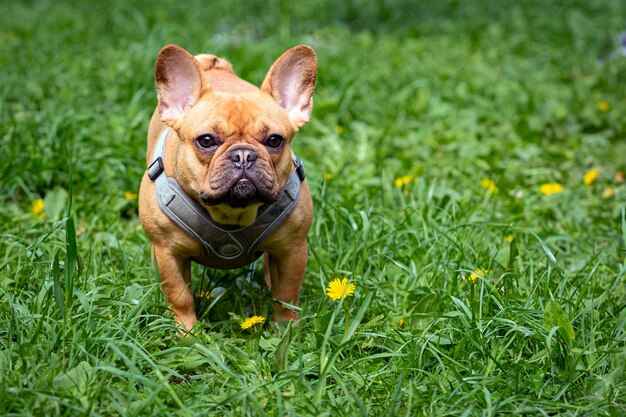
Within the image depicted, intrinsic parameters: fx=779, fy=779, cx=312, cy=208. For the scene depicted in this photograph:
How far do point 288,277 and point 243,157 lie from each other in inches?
25.8

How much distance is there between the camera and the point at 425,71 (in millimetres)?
6383

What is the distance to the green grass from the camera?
105 inches

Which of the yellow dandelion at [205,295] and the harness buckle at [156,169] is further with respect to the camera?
the yellow dandelion at [205,295]

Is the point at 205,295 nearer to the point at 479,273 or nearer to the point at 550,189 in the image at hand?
the point at 479,273

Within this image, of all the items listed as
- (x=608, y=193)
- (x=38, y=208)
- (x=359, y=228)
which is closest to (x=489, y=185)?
(x=608, y=193)

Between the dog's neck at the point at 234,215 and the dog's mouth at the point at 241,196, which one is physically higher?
the dog's mouth at the point at 241,196

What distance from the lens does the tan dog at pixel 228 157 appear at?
287cm

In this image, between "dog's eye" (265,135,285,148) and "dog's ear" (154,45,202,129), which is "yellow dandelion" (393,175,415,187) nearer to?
"dog's eye" (265,135,285,148)

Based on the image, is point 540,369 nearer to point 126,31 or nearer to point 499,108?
point 499,108

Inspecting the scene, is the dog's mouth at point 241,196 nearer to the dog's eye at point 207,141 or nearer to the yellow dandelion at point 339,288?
the dog's eye at point 207,141

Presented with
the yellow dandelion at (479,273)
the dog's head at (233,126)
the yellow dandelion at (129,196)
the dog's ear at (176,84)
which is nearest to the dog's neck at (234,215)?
the dog's head at (233,126)

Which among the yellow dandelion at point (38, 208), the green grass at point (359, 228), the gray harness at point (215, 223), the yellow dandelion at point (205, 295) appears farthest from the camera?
the yellow dandelion at point (38, 208)

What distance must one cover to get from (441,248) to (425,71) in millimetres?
3021

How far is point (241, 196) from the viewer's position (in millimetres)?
2834
